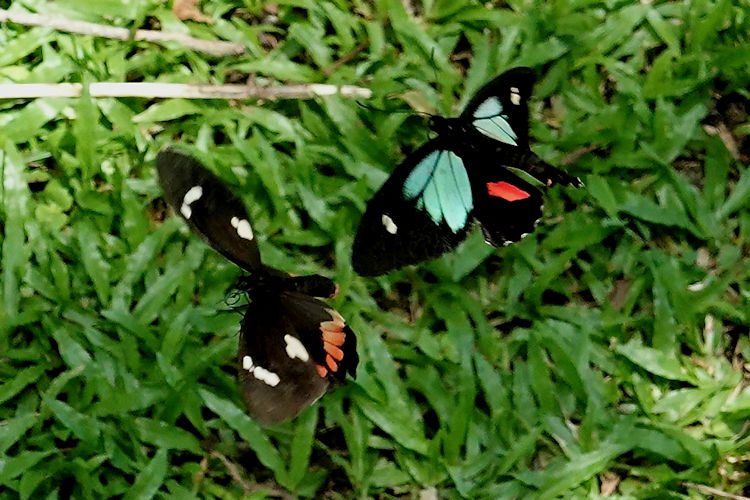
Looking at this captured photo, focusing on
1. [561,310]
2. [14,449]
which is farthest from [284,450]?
[561,310]

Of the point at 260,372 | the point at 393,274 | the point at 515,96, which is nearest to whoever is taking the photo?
the point at 260,372

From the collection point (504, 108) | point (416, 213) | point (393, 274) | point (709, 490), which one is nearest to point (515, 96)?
point (504, 108)

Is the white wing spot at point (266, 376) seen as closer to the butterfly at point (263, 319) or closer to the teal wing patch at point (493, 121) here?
the butterfly at point (263, 319)

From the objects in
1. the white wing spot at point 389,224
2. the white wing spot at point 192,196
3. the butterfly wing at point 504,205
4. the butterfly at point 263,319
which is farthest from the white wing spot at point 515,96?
the white wing spot at point 192,196

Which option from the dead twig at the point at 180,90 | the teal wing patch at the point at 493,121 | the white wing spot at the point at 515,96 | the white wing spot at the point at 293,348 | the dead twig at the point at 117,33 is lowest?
the white wing spot at the point at 293,348

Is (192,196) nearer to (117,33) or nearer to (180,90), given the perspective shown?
(180,90)

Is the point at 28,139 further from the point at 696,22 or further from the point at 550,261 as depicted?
the point at 696,22

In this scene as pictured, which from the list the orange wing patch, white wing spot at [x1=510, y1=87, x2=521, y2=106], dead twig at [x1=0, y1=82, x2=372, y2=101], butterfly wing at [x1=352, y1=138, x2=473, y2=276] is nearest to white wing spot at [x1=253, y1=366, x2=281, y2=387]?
the orange wing patch
